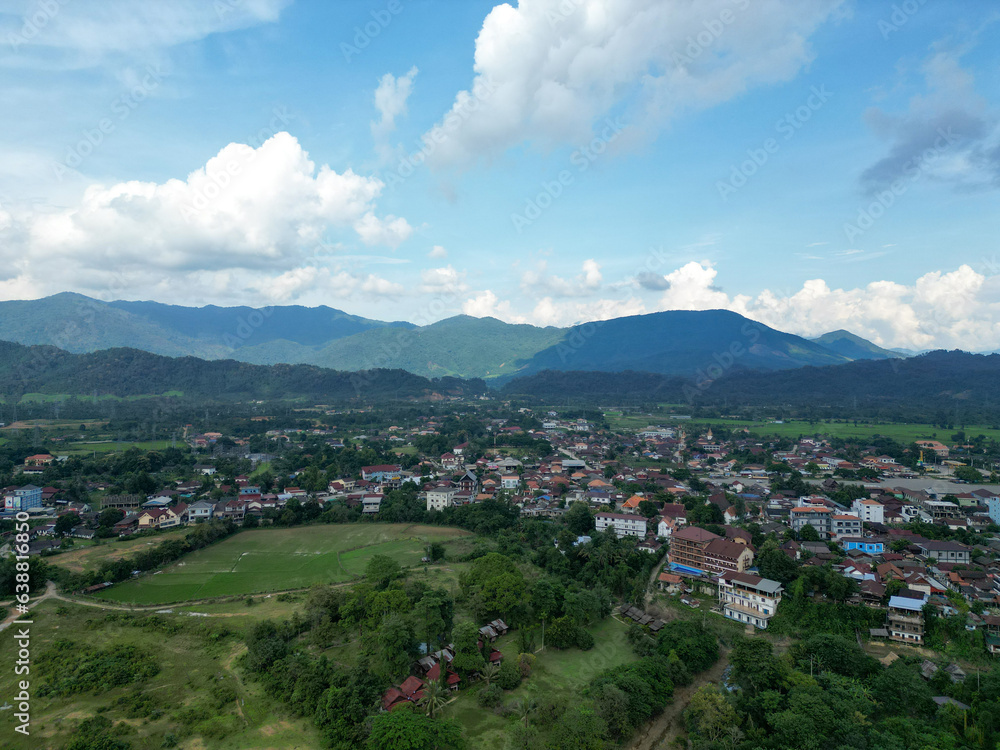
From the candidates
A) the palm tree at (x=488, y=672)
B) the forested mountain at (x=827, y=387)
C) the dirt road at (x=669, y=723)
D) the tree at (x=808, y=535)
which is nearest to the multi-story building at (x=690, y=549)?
the tree at (x=808, y=535)

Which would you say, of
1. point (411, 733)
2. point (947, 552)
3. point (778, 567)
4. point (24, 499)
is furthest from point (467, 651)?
point (24, 499)

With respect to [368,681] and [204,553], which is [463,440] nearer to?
[204,553]

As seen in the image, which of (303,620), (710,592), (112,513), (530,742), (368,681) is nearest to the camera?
(530,742)

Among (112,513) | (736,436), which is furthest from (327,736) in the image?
(736,436)

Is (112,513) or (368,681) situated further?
(112,513)

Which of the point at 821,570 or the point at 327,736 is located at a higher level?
the point at 821,570

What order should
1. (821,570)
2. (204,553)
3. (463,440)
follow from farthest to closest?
(463,440)
(204,553)
(821,570)
